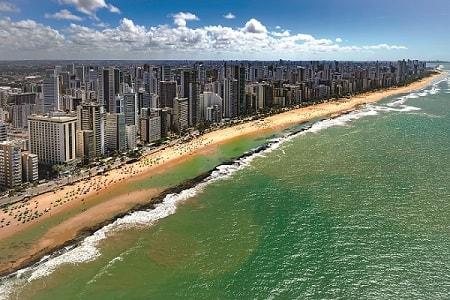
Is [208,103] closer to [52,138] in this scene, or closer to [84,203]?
[52,138]

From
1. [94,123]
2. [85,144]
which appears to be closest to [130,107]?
[94,123]

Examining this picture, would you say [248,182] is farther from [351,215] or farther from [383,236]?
[383,236]

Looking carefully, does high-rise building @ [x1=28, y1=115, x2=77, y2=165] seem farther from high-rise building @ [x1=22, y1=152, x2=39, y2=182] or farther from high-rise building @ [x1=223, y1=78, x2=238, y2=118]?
high-rise building @ [x1=223, y1=78, x2=238, y2=118]

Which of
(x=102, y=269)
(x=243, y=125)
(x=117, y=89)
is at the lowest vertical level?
(x=102, y=269)

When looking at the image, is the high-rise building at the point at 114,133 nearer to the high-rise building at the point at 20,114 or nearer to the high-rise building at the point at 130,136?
the high-rise building at the point at 130,136

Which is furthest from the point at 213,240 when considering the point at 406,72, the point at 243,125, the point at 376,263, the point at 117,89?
the point at 406,72

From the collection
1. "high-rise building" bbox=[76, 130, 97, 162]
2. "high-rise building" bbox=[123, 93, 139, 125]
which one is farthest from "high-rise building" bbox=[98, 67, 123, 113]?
"high-rise building" bbox=[76, 130, 97, 162]
